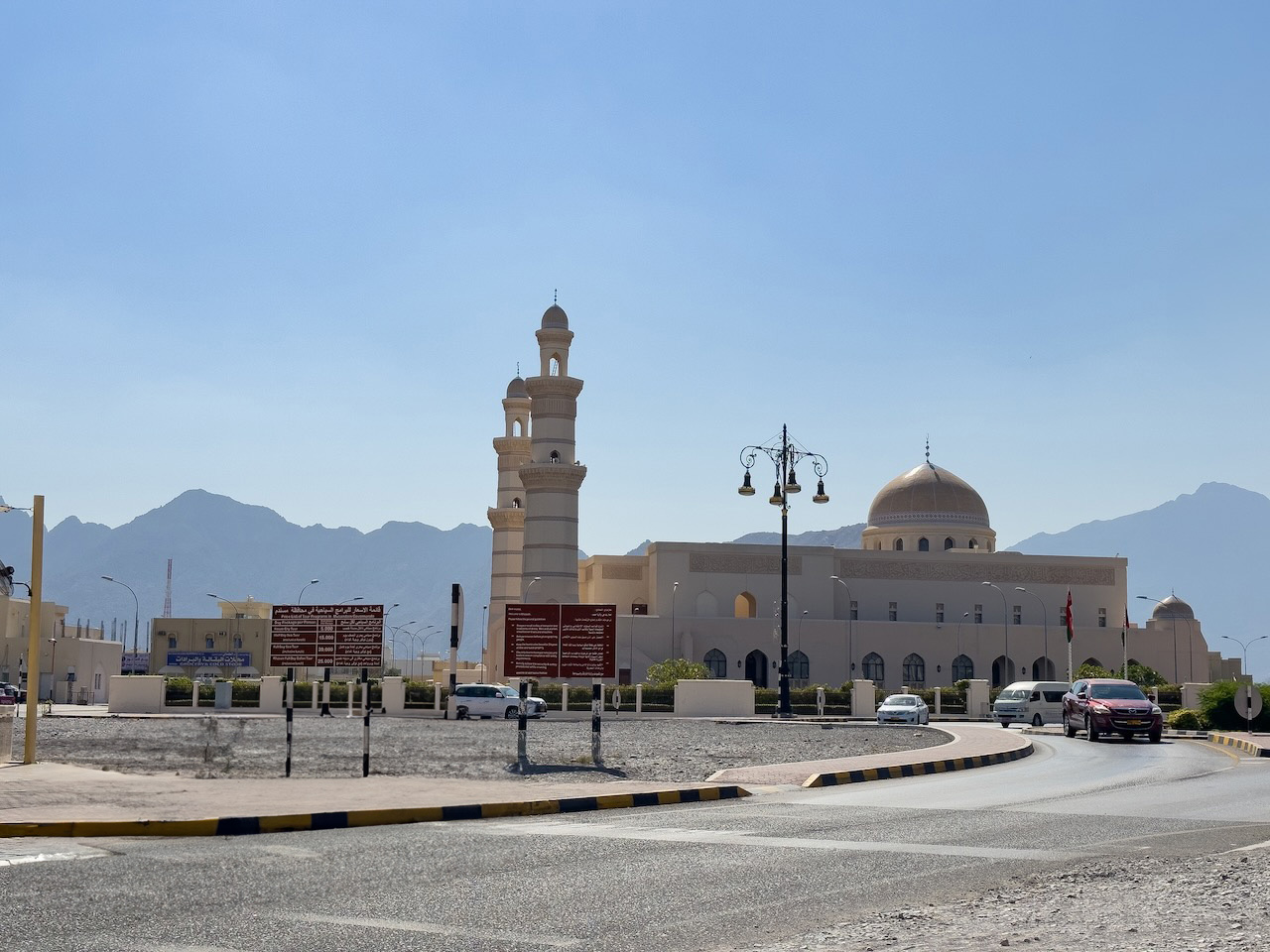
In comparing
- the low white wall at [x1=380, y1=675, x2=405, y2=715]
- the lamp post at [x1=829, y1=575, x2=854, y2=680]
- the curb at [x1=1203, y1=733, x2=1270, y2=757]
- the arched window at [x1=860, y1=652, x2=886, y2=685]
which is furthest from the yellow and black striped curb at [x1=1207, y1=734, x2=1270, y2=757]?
the arched window at [x1=860, y1=652, x2=886, y2=685]

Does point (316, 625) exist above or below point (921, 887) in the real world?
above

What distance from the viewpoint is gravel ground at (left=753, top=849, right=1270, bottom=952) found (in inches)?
272

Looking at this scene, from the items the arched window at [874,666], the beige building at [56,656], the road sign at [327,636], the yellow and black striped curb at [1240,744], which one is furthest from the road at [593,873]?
the beige building at [56,656]

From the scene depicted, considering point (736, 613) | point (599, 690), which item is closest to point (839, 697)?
point (736, 613)

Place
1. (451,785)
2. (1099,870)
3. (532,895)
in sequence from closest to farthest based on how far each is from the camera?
(532,895)
(1099,870)
(451,785)

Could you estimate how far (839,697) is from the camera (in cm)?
5597

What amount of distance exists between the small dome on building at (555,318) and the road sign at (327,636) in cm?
5202

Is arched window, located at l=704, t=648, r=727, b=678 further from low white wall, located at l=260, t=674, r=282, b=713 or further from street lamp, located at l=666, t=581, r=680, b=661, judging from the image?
low white wall, located at l=260, t=674, r=282, b=713

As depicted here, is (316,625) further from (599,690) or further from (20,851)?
(20,851)

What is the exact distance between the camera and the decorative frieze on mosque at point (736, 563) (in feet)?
268

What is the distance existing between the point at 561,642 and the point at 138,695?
108 feet

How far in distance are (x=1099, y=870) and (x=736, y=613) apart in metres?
76.8

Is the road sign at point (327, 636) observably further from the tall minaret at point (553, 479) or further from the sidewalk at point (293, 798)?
the tall minaret at point (553, 479)

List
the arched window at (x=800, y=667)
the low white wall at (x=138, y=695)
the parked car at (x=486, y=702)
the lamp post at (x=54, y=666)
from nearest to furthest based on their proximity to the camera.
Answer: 1. the parked car at (x=486, y=702)
2. the low white wall at (x=138, y=695)
3. the lamp post at (x=54, y=666)
4. the arched window at (x=800, y=667)
